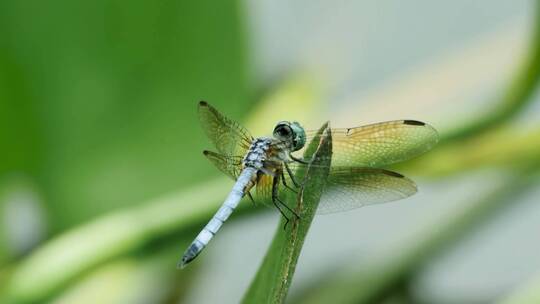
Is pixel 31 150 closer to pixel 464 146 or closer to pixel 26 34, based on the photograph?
pixel 26 34

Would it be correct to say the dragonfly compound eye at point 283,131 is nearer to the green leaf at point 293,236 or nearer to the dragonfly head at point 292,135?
the dragonfly head at point 292,135

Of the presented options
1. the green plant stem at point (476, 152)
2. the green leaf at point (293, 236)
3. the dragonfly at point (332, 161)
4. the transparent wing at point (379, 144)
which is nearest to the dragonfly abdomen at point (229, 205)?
the dragonfly at point (332, 161)

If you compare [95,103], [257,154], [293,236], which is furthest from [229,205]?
[95,103]

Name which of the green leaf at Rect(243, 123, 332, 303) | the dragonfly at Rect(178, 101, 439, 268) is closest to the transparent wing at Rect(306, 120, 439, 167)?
the dragonfly at Rect(178, 101, 439, 268)

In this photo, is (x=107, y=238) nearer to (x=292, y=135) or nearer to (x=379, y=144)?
(x=292, y=135)

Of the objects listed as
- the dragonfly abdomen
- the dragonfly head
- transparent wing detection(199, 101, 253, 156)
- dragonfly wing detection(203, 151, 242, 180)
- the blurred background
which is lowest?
the dragonfly abdomen

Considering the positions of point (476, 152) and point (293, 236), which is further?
point (476, 152)

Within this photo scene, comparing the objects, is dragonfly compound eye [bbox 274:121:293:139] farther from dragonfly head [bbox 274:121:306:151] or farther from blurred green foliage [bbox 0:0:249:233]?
blurred green foliage [bbox 0:0:249:233]

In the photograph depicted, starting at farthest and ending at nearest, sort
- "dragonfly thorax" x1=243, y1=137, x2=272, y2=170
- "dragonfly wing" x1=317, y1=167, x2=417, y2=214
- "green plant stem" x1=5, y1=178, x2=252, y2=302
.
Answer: "green plant stem" x1=5, y1=178, x2=252, y2=302 → "dragonfly thorax" x1=243, y1=137, x2=272, y2=170 → "dragonfly wing" x1=317, y1=167, x2=417, y2=214
